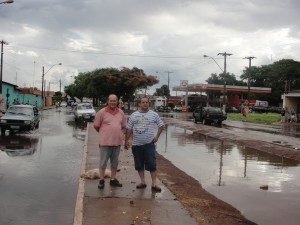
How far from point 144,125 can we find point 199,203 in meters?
1.78

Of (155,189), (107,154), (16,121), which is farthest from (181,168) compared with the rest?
(16,121)

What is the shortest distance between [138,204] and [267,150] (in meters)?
11.4

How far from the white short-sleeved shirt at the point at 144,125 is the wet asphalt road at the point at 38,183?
5.54ft

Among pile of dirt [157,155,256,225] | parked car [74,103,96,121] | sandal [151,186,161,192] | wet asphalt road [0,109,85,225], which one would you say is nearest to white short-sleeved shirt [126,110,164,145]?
sandal [151,186,161,192]

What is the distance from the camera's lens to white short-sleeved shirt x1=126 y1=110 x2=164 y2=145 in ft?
27.8

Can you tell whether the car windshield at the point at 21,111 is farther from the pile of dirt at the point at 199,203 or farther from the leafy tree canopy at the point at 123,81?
the leafy tree canopy at the point at 123,81

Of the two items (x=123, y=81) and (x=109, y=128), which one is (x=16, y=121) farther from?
(x=123, y=81)

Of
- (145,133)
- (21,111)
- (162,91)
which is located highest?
(162,91)

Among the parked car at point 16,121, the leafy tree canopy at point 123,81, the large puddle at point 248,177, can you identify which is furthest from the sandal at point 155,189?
the leafy tree canopy at point 123,81

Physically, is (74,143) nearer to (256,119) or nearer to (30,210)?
(30,210)

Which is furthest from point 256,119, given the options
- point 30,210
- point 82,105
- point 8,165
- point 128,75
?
point 30,210

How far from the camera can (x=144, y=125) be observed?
8.47m

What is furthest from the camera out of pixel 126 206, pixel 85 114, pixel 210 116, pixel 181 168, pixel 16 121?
pixel 210 116

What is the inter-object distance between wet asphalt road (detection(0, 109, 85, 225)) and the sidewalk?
11.0 inches
